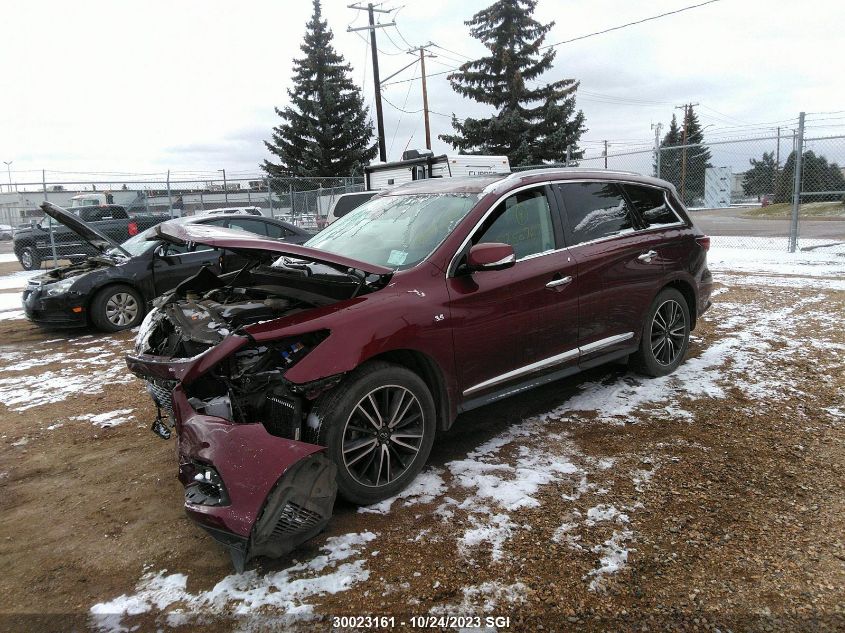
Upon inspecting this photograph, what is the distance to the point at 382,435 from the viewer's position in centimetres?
302

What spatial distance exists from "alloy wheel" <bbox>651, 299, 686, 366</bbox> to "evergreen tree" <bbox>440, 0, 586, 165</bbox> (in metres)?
22.0

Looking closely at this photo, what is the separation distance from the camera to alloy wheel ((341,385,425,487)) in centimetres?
291

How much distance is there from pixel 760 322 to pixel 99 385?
735 centimetres

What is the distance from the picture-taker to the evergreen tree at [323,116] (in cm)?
3338

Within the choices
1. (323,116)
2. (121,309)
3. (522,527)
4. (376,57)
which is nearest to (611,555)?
(522,527)

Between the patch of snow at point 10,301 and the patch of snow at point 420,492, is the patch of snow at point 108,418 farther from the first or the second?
the patch of snow at point 10,301

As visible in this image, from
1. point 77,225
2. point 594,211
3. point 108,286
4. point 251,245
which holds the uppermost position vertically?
point 77,225

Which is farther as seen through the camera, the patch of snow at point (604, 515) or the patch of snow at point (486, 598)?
the patch of snow at point (604, 515)

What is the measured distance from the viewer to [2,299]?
35.9 feet

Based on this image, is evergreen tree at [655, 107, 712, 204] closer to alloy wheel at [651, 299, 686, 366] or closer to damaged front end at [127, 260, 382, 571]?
alloy wheel at [651, 299, 686, 366]

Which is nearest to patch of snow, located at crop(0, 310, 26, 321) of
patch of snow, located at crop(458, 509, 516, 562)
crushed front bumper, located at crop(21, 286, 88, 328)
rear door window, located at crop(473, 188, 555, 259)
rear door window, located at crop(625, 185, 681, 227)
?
crushed front bumper, located at crop(21, 286, 88, 328)

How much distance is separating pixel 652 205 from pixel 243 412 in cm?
382

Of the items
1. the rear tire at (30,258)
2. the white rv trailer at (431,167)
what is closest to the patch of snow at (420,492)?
the white rv trailer at (431,167)

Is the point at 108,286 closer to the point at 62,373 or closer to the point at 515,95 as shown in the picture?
the point at 62,373
